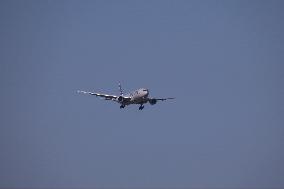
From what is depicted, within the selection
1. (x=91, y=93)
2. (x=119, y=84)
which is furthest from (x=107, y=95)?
(x=119, y=84)

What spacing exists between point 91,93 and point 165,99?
13612 millimetres

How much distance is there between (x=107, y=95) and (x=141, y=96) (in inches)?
336

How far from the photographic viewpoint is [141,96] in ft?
464

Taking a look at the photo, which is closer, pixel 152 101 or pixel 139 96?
pixel 139 96

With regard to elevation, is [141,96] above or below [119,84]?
below

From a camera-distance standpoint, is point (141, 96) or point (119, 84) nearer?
point (141, 96)

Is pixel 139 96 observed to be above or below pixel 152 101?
below

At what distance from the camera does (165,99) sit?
5753 inches

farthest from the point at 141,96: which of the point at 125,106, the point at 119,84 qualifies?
the point at 119,84

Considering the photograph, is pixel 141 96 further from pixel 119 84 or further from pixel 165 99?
pixel 119 84

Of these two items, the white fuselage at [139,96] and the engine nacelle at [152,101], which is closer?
the white fuselage at [139,96]

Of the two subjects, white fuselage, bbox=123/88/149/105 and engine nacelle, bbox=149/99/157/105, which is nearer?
white fuselage, bbox=123/88/149/105

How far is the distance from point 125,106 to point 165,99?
7.36 m

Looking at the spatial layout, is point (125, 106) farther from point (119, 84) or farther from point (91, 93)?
point (119, 84)
